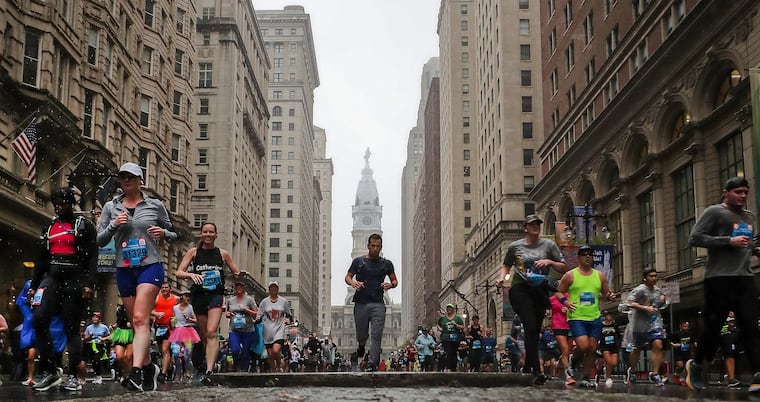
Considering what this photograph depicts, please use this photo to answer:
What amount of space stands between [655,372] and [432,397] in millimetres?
7438

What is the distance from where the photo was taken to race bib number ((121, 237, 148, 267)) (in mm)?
9328

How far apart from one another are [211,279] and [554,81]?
4762cm

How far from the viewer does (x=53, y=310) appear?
10.3 m

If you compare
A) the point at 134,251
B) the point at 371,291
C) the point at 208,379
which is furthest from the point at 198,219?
the point at 134,251

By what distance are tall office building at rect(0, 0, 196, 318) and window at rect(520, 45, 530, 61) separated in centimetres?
3276

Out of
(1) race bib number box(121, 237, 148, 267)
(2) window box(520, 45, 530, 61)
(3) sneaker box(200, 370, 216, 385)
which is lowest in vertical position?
(3) sneaker box(200, 370, 216, 385)

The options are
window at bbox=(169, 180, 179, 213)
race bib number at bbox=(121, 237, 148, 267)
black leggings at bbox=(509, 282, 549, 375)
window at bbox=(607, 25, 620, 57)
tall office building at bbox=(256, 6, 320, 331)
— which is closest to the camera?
race bib number at bbox=(121, 237, 148, 267)

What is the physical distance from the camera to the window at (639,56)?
37.2m

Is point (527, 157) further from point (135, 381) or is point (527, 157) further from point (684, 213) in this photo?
point (135, 381)

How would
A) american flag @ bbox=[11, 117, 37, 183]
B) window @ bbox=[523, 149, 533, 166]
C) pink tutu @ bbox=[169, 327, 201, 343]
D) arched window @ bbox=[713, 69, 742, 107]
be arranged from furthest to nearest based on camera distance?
1. window @ bbox=[523, 149, 533, 166]
2. arched window @ bbox=[713, 69, 742, 107]
3. american flag @ bbox=[11, 117, 37, 183]
4. pink tutu @ bbox=[169, 327, 201, 343]

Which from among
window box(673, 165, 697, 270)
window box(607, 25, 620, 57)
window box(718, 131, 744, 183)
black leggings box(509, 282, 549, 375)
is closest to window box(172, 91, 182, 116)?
window box(607, 25, 620, 57)

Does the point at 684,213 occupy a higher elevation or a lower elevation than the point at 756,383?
higher

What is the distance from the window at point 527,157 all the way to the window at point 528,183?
1203mm

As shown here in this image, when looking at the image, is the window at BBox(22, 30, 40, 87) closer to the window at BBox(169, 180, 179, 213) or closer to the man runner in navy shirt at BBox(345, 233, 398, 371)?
the man runner in navy shirt at BBox(345, 233, 398, 371)
